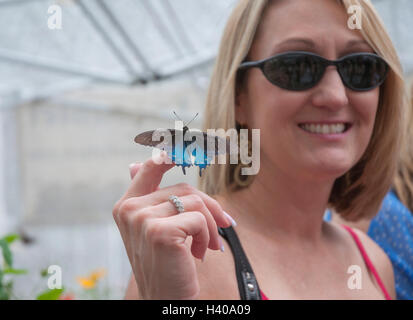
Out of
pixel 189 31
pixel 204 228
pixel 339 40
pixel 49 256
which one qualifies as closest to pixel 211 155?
pixel 204 228

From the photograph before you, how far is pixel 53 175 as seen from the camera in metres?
4.64

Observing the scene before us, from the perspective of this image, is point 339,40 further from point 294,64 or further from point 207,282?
point 207,282

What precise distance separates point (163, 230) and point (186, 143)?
0.12m

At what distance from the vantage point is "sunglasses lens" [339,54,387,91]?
926mm

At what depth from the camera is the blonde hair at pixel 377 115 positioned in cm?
98

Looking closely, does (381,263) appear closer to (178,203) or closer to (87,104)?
(178,203)

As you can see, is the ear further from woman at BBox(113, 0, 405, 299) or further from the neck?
the neck

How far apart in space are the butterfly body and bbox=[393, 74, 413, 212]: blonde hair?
131cm

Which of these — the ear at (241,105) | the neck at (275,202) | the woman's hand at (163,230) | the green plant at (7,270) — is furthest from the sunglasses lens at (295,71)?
the green plant at (7,270)

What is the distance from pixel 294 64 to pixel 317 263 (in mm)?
540

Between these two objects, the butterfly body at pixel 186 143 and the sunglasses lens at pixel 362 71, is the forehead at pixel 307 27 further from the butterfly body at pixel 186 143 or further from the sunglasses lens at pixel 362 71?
the butterfly body at pixel 186 143

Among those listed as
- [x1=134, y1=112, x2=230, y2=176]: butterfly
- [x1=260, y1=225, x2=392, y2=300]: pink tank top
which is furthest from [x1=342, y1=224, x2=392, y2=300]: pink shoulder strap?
[x1=134, y1=112, x2=230, y2=176]: butterfly

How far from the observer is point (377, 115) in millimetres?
1192

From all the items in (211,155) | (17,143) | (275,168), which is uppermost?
(17,143)
